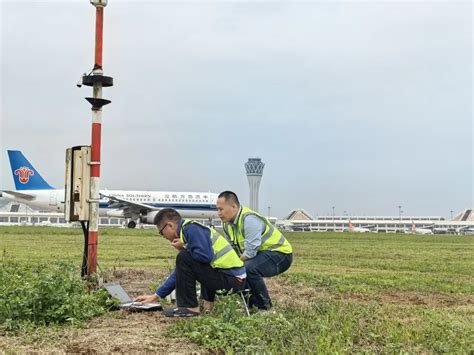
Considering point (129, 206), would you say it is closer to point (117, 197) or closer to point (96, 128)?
point (117, 197)

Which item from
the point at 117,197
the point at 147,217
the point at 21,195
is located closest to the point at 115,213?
the point at 117,197

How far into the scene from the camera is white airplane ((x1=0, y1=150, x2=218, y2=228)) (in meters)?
41.9

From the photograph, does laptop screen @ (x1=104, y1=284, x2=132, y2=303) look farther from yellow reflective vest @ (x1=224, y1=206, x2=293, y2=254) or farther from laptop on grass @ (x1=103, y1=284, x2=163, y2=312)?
yellow reflective vest @ (x1=224, y1=206, x2=293, y2=254)

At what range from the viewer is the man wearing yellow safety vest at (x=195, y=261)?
4992 millimetres

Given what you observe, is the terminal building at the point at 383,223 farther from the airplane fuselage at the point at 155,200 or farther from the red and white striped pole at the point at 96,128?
the red and white striped pole at the point at 96,128

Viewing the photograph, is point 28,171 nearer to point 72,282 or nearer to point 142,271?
point 142,271

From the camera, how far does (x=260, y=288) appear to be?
18.4ft

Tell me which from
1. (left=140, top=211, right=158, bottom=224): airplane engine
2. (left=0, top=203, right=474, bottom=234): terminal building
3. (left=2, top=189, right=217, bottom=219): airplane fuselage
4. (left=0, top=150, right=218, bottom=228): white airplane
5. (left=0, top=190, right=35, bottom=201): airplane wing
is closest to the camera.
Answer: (left=140, top=211, right=158, bottom=224): airplane engine

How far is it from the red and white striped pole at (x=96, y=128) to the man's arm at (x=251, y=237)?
1770 mm

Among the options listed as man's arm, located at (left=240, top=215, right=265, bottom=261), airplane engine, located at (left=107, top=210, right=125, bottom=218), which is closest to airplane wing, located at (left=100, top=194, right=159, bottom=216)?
airplane engine, located at (left=107, top=210, right=125, bottom=218)

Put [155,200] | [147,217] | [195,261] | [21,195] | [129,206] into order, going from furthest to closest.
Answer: [155,200] → [21,195] → [129,206] → [147,217] → [195,261]

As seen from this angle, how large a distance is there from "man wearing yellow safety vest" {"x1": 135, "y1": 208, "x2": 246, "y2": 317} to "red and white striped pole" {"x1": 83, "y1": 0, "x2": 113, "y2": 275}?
140 cm

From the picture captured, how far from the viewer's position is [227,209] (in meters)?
5.54

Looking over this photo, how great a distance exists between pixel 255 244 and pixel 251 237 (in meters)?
0.08
